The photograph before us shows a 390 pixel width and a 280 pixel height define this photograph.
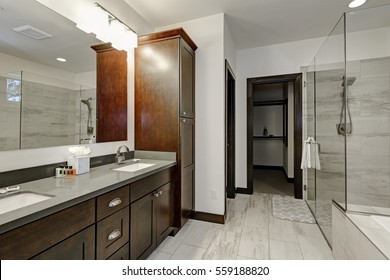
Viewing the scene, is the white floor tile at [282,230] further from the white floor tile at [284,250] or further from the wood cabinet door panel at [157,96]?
the wood cabinet door panel at [157,96]

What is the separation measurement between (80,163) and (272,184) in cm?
385

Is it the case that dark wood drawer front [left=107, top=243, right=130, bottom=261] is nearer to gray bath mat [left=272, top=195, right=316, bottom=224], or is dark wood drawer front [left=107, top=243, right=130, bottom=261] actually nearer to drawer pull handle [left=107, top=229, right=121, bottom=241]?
drawer pull handle [left=107, top=229, right=121, bottom=241]

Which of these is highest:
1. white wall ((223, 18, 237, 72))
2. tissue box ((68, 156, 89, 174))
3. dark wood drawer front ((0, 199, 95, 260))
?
white wall ((223, 18, 237, 72))

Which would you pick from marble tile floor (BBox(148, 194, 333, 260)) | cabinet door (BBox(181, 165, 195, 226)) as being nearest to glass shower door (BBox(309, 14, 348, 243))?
marble tile floor (BBox(148, 194, 333, 260))

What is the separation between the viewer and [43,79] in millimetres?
1351

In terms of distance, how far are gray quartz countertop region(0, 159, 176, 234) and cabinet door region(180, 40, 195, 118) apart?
0.90 metres

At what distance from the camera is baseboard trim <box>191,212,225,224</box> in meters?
2.33

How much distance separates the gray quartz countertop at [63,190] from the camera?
0.74m

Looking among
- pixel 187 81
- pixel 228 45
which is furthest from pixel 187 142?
pixel 228 45

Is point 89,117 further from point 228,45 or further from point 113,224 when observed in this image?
point 228,45

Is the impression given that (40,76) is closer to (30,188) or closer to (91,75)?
(91,75)

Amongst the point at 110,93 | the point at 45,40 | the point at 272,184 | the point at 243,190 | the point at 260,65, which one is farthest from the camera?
the point at 272,184

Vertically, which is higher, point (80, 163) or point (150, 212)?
point (80, 163)
